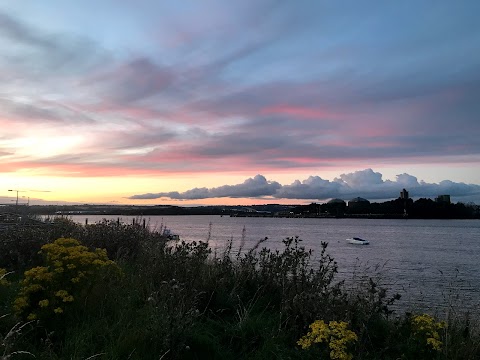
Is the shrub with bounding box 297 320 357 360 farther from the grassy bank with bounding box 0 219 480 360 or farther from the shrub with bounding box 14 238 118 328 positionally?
the shrub with bounding box 14 238 118 328

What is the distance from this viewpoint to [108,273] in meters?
7.42

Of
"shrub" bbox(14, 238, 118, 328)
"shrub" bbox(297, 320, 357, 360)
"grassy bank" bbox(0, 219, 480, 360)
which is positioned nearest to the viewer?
"shrub" bbox(297, 320, 357, 360)

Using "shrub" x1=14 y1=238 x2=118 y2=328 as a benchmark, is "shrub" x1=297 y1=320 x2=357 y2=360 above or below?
below

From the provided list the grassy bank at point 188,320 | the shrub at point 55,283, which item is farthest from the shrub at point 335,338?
the shrub at point 55,283

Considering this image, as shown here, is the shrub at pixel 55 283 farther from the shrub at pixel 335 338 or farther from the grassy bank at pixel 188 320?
the shrub at pixel 335 338

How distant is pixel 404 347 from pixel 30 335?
480cm

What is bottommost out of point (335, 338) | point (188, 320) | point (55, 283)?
point (335, 338)

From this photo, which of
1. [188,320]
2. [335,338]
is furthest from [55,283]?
[335,338]

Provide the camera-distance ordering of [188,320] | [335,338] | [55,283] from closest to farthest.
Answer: [335,338]
[188,320]
[55,283]

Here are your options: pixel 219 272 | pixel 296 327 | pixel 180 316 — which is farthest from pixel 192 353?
pixel 219 272

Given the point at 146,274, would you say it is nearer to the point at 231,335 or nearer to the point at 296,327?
the point at 231,335

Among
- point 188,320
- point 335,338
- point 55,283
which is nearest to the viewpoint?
point 335,338

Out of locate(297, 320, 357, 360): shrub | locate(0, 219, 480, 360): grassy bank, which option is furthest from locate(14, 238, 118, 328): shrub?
locate(297, 320, 357, 360): shrub

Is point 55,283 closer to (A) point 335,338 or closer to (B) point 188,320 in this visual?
(B) point 188,320
